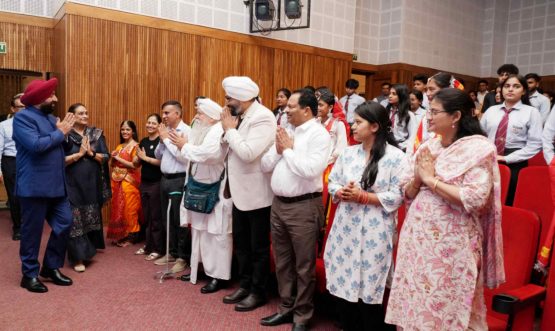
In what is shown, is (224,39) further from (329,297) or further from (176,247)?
(329,297)

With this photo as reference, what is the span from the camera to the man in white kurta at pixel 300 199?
278 cm

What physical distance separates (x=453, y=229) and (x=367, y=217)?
587 millimetres

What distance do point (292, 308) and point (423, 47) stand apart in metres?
8.22

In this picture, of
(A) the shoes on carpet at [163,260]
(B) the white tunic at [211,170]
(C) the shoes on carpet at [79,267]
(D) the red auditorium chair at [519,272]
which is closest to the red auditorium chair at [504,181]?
(D) the red auditorium chair at [519,272]

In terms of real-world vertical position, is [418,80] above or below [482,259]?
above

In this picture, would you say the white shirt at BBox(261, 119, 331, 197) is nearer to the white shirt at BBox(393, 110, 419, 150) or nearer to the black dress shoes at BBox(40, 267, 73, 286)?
the black dress shoes at BBox(40, 267, 73, 286)

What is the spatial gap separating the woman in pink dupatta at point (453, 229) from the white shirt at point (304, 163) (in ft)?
2.60

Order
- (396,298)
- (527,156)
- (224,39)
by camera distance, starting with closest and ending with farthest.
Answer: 1. (396,298)
2. (527,156)
3. (224,39)

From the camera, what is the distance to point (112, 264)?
4.25 meters

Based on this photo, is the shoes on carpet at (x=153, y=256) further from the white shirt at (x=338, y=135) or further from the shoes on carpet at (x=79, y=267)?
the white shirt at (x=338, y=135)

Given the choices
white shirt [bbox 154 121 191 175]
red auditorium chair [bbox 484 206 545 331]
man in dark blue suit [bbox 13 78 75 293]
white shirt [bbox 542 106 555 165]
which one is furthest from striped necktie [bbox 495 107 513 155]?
man in dark blue suit [bbox 13 78 75 293]

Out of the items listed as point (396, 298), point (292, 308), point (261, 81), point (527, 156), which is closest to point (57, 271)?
point (292, 308)

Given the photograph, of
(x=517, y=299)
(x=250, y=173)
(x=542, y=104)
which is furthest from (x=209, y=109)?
(x=542, y=104)

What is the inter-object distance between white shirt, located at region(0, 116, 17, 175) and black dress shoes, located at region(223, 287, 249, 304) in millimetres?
3485
